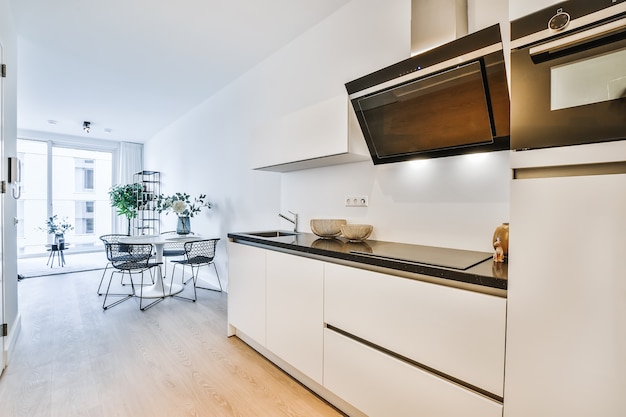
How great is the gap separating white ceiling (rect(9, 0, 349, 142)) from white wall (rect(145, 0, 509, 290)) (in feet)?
0.86

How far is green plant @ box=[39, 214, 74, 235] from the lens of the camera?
6227 mm

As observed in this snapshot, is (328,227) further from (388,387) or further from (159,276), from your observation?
(159,276)

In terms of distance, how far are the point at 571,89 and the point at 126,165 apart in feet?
27.8

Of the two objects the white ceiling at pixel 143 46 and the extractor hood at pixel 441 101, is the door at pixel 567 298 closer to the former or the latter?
the extractor hood at pixel 441 101

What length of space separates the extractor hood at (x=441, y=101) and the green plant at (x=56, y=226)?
705 cm

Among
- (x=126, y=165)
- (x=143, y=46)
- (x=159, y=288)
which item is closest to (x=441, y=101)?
(x=143, y=46)

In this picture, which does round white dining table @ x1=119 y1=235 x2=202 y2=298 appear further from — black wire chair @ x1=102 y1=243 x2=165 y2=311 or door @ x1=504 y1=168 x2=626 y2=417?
door @ x1=504 y1=168 x2=626 y2=417

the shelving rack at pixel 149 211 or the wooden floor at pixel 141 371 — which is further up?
the shelving rack at pixel 149 211

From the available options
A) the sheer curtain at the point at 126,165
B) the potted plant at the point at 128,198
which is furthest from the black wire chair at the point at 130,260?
the sheer curtain at the point at 126,165

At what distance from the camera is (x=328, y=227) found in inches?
92.1

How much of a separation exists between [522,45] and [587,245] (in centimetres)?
69

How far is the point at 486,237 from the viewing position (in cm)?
166

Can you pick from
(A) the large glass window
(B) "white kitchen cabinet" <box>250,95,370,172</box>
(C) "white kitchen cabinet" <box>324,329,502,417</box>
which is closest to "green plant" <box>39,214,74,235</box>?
(A) the large glass window

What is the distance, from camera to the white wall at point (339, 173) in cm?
174
